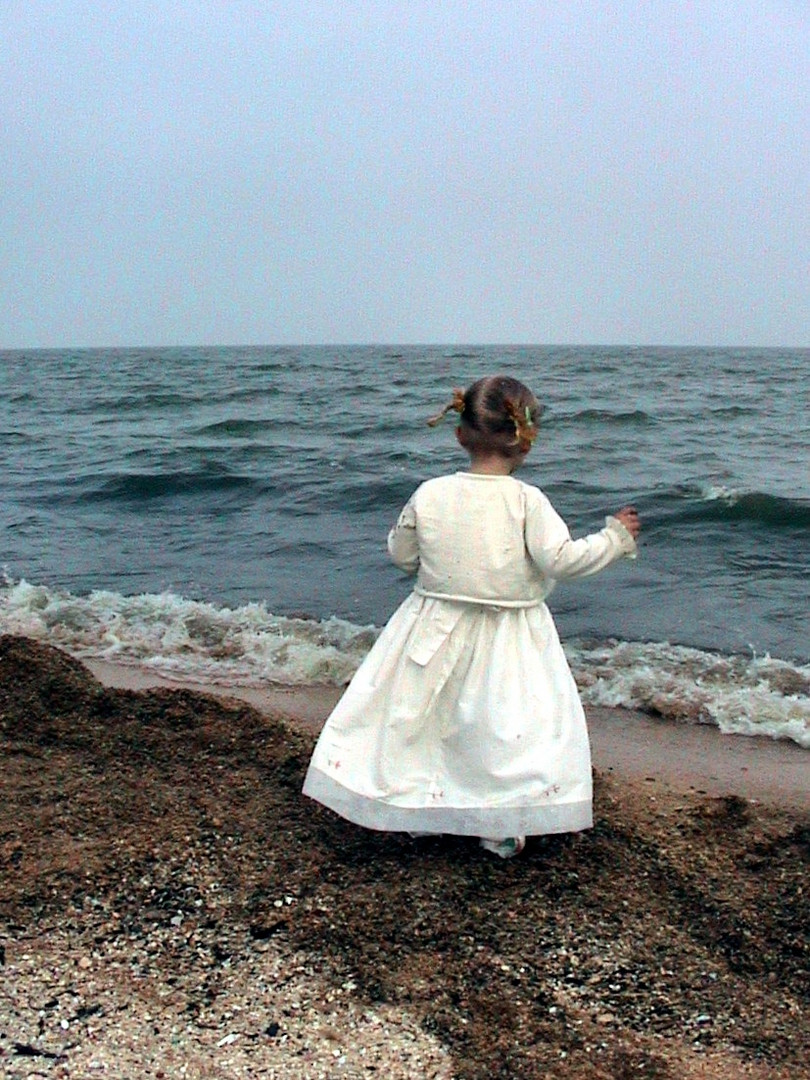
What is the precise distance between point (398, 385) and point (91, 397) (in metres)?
7.35

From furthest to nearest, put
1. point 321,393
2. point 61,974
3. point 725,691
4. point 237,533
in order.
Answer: point 321,393 < point 237,533 < point 725,691 < point 61,974

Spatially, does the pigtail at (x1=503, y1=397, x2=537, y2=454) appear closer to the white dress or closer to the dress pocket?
the white dress

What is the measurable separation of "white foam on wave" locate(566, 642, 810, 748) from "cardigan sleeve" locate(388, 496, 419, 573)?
213 cm

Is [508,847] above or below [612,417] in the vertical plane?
below

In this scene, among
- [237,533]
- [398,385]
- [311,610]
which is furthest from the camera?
[398,385]

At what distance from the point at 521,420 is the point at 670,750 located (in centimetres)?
201

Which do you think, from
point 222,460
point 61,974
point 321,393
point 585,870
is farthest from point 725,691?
point 321,393

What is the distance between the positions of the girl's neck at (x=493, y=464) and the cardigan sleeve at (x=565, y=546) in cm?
16

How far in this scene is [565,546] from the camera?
3104 millimetres

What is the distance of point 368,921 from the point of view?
2.71 metres

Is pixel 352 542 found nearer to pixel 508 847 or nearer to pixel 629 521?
pixel 629 521

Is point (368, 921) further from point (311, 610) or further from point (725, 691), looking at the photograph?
point (311, 610)

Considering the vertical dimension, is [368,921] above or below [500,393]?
below

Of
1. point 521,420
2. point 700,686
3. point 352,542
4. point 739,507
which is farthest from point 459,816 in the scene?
point 739,507
